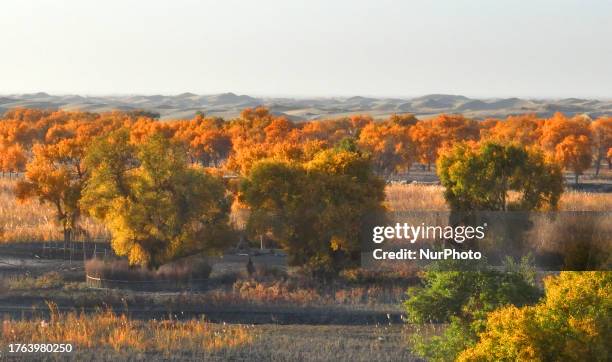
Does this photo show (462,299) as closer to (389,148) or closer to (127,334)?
(127,334)

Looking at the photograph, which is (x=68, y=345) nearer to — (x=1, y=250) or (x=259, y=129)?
(x=1, y=250)

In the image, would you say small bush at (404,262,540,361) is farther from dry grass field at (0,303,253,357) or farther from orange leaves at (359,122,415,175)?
orange leaves at (359,122,415,175)

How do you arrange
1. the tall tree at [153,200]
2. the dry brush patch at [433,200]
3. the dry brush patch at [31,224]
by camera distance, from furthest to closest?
the dry brush patch at [433,200] → the dry brush patch at [31,224] → the tall tree at [153,200]

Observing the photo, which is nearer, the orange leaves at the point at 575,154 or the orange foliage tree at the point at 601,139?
the orange leaves at the point at 575,154

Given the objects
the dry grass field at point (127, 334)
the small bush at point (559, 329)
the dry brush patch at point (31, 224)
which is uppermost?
the small bush at point (559, 329)

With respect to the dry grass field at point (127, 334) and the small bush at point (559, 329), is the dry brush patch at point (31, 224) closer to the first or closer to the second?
the dry grass field at point (127, 334)

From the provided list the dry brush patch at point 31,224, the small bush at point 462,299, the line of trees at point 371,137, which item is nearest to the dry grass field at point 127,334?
the small bush at point 462,299

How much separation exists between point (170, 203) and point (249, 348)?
967 cm

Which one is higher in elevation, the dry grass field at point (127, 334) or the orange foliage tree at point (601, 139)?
the orange foliage tree at point (601, 139)

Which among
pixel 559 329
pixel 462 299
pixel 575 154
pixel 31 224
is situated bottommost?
pixel 31 224

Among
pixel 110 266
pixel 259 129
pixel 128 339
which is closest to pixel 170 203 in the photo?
pixel 110 266

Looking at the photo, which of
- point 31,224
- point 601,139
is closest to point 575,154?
point 601,139

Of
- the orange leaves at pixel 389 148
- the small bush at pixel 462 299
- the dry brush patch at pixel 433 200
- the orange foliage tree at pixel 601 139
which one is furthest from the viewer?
the orange foliage tree at pixel 601 139

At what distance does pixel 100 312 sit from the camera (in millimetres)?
25812
